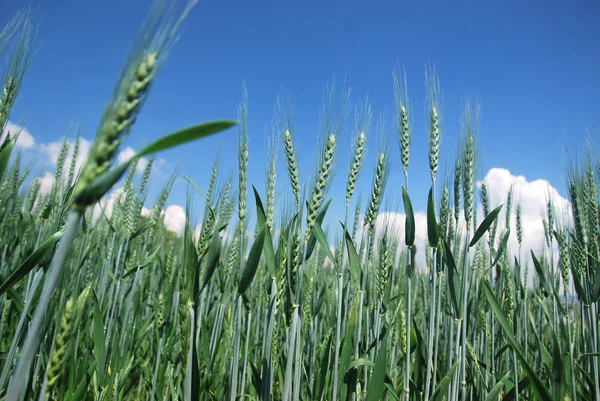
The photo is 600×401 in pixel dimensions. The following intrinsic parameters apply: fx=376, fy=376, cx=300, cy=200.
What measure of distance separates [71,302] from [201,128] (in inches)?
26.7

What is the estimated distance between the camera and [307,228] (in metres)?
1.75

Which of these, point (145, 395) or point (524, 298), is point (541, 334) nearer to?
point (524, 298)

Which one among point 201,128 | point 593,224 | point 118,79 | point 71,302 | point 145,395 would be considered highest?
point 593,224

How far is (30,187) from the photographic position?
17.0ft

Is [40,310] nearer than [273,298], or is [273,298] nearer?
[40,310]

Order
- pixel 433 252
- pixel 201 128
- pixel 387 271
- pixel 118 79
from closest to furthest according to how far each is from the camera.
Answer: pixel 201 128 < pixel 118 79 < pixel 433 252 < pixel 387 271

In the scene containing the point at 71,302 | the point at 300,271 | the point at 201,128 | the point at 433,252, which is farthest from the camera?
the point at 433,252

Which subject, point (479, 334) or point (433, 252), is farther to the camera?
point (479, 334)

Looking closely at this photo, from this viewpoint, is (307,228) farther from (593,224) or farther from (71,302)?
(593,224)

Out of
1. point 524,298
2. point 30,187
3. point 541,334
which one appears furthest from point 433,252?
point 30,187

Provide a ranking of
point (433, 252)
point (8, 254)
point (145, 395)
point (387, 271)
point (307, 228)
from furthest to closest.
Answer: point (8, 254) → point (145, 395) → point (387, 271) → point (433, 252) → point (307, 228)

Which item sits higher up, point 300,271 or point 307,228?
point 307,228

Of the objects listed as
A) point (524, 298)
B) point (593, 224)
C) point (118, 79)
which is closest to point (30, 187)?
point (118, 79)

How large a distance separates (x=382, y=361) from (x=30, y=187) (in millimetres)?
5454
